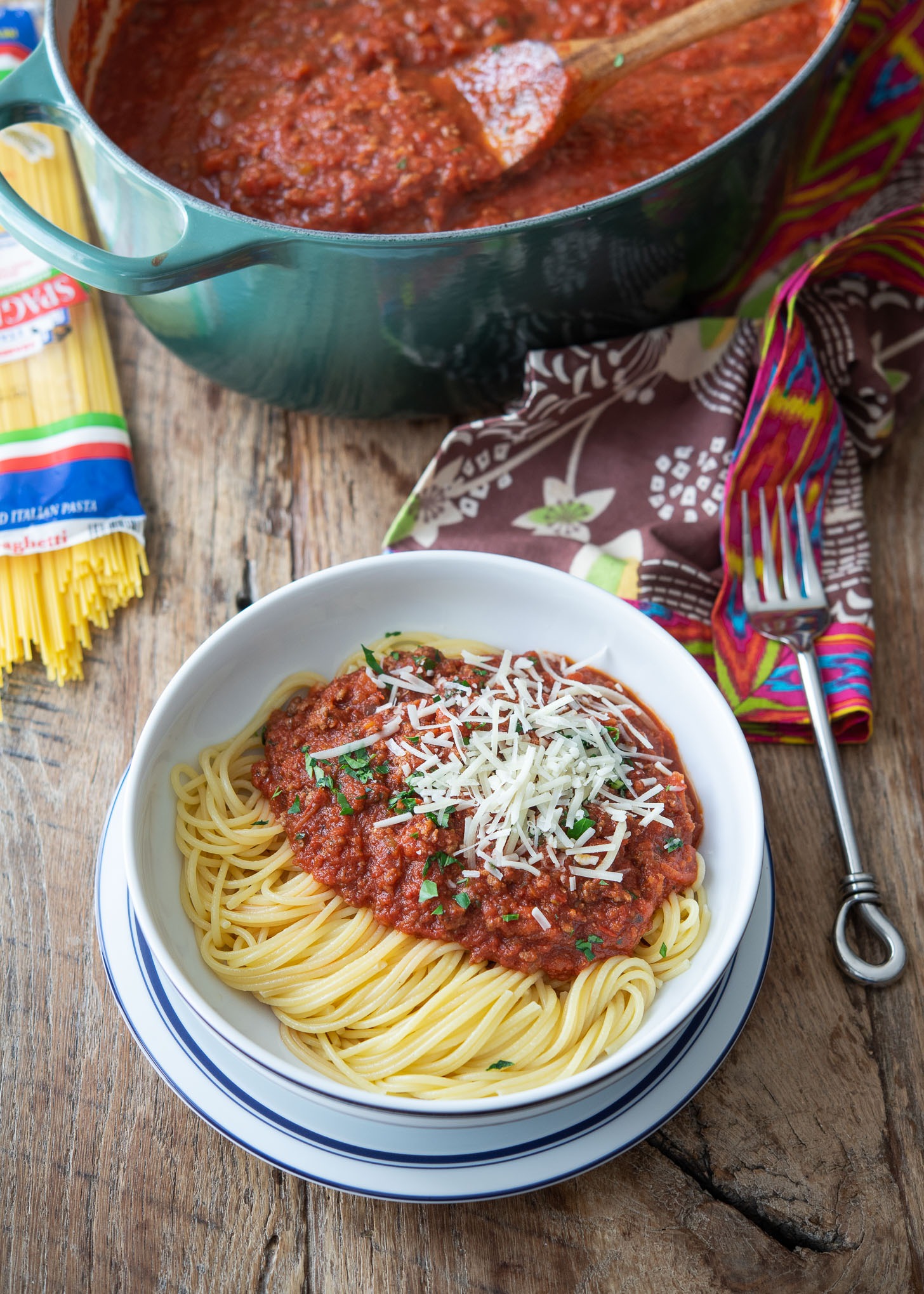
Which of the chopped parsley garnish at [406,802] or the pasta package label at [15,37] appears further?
the pasta package label at [15,37]

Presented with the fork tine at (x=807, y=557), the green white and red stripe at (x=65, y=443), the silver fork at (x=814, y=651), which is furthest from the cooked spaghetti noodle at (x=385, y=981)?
the green white and red stripe at (x=65, y=443)

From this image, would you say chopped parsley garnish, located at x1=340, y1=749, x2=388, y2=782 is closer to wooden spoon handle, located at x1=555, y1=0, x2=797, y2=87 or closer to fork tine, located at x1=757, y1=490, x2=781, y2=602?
fork tine, located at x1=757, y1=490, x2=781, y2=602

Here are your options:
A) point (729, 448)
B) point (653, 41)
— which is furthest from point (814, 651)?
point (653, 41)

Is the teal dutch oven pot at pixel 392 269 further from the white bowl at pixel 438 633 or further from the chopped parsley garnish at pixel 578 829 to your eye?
the chopped parsley garnish at pixel 578 829

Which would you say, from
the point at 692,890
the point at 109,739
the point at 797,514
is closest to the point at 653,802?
the point at 692,890

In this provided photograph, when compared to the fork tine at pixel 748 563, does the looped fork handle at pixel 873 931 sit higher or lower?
lower

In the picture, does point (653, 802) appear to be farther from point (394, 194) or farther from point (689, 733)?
point (394, 194)
